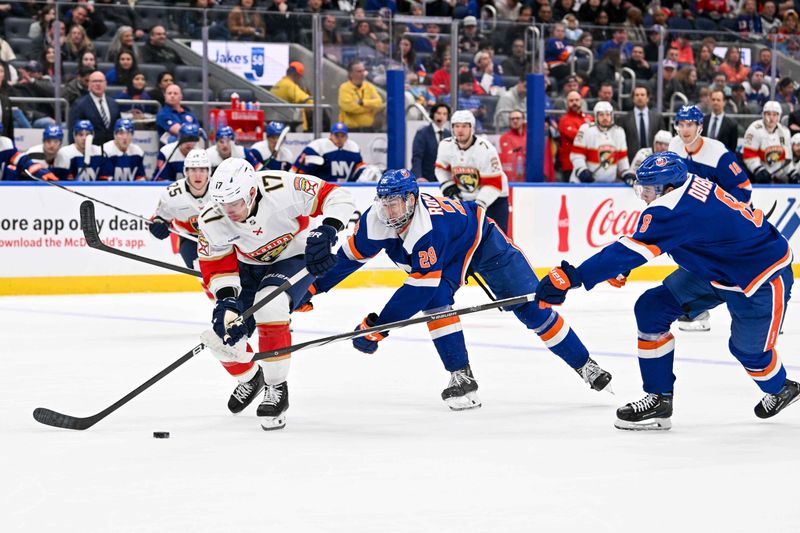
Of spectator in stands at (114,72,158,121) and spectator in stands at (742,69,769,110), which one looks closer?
spectator in stands at (114,72,158,121)

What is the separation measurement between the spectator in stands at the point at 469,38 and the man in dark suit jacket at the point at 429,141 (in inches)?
24.3

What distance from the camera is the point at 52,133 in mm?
10133

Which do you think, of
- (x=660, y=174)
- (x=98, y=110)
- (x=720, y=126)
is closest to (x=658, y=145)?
(x=720, y=126)

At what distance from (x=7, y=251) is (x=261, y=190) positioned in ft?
18.7

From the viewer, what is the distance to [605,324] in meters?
8.38

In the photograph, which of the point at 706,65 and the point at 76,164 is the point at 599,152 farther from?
the point at 76,164

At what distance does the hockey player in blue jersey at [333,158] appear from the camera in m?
11.0

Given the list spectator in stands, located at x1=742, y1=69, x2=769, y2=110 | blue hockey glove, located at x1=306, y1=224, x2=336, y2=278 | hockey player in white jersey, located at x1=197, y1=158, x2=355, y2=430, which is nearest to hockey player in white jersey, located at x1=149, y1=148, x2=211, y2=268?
hockey player in white jersey, located at x1=197, y1=158, x2=355, y2=430

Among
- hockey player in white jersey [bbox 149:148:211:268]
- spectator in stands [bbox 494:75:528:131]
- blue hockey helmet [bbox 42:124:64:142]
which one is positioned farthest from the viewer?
spectator in stands [bbox 494:75:528:131]

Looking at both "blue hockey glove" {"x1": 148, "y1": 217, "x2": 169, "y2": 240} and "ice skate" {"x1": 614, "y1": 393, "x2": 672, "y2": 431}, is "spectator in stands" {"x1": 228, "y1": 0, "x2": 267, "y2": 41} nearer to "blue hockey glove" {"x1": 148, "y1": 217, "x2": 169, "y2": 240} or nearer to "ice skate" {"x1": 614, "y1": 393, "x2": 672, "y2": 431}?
"blue hockey glove" {"x1": 148, "y1": 217, "x2": 169, "y2": 240}

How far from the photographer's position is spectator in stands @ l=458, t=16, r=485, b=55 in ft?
37.1

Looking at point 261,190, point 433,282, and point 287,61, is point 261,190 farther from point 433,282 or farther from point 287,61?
point 287,61

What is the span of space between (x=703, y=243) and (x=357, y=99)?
23.0ft

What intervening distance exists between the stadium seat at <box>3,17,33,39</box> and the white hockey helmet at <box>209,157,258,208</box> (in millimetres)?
6532
